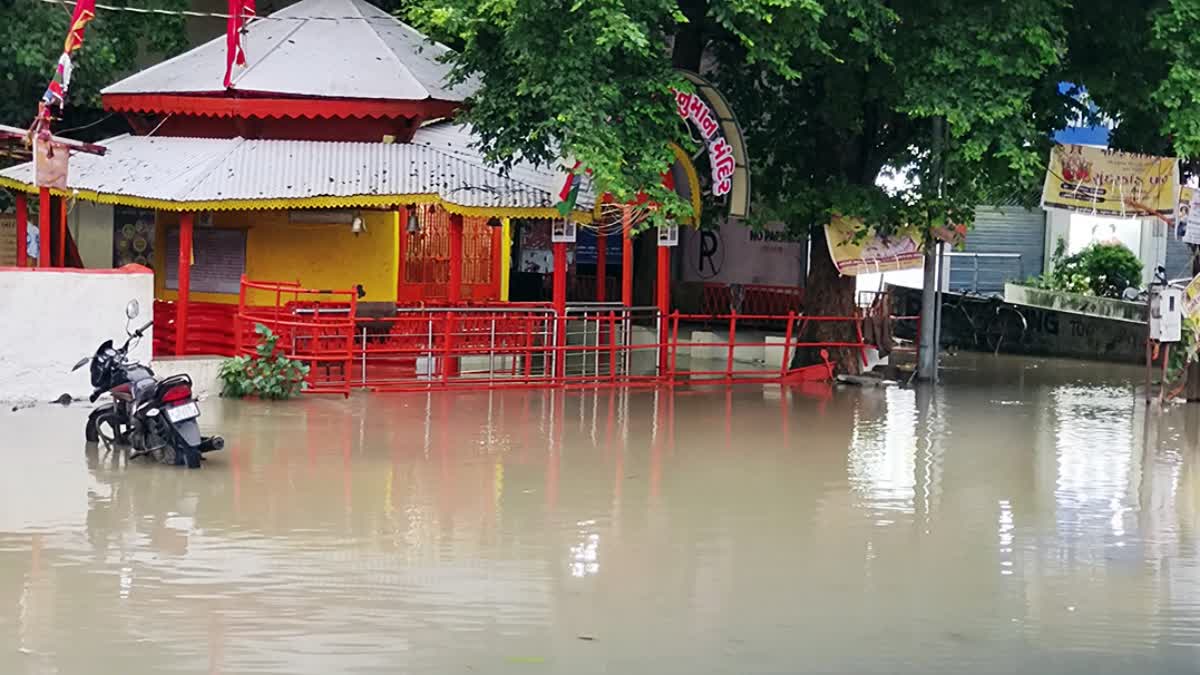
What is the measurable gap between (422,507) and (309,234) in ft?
38.8

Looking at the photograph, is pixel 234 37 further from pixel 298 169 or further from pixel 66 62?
pixel 66 62

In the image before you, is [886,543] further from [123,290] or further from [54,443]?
[123,290]

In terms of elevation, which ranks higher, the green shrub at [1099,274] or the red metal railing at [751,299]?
the green shrub at [1099,274]

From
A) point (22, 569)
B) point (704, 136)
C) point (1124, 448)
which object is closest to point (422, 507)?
point (22, 569)

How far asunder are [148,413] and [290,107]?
32.7 ft

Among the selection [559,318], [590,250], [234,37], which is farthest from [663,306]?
[590,250]

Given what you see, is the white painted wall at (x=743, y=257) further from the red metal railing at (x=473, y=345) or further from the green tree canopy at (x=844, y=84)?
the green tree canopy at (x=844, y=84)

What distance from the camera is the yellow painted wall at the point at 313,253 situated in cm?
2411

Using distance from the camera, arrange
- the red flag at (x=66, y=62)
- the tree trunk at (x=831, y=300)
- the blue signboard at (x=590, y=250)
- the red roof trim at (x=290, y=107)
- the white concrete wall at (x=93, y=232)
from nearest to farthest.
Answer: the red flag at (x=66, y=62), the red roof trim at (x=290, y=107), the tree trunk at (x=831, y=300), the white concrete wall at (x=93, y=232), the blue signboard at (x=590, y=250)

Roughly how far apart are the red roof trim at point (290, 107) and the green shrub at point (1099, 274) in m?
15.0

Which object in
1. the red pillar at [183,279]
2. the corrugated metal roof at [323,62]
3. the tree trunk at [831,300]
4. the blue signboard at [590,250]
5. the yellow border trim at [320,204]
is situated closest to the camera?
the yellow border trim at [320,204]

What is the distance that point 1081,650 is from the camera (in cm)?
916

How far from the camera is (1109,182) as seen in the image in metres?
22.9

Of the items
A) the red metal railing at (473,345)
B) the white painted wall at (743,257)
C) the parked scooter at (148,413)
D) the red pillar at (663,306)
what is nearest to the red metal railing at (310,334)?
the red metal railing at (473,345)
